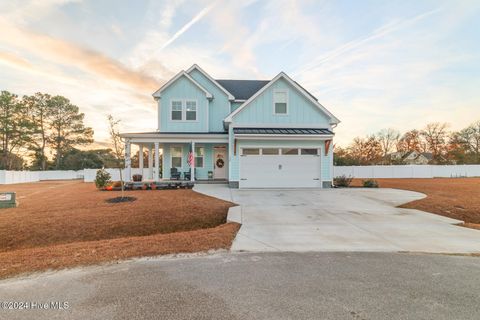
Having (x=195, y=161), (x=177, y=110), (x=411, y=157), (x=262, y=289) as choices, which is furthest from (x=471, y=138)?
(x=262, y=289)

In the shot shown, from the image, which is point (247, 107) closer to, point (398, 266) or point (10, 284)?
point (398, 266)

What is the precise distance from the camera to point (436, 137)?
4281 cm

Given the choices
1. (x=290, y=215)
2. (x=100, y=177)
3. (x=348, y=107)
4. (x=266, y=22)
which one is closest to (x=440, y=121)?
(x=348, y=107)

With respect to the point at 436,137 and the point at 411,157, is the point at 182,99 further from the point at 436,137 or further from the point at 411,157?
the point at 411,157

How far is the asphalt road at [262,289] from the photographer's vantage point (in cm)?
257

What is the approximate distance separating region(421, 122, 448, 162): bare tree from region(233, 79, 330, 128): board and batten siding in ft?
132

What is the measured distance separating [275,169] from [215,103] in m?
7.50

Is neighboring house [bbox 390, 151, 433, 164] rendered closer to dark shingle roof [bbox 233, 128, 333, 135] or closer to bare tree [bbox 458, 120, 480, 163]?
bare tree [bbox 458, 120, 480, 163]

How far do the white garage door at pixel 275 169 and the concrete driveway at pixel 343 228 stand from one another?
398cm

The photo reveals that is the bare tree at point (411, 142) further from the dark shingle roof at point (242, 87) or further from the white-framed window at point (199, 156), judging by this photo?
the white-framed window at point (199, 156)

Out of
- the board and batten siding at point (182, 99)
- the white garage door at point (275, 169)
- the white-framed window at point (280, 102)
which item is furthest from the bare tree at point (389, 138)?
the board and batten siding at point (182, 99)

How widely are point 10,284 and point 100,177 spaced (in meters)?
12.6

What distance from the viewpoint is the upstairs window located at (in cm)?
1686

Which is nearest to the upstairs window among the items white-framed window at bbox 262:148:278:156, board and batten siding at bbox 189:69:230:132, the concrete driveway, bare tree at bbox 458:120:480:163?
board and batten siding at bbox 189:69:230:132
